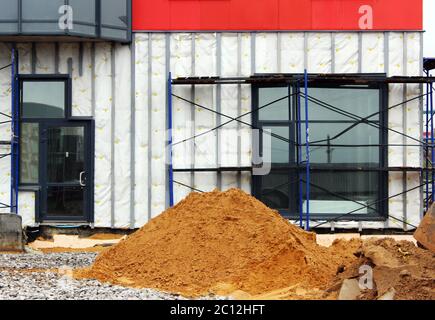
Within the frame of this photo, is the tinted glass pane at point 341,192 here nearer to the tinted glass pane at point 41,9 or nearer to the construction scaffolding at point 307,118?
the construction scaffolding at point 307,118

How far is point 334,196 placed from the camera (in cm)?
1485

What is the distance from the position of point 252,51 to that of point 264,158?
105 inches

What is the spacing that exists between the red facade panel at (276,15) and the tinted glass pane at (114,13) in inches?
11.6

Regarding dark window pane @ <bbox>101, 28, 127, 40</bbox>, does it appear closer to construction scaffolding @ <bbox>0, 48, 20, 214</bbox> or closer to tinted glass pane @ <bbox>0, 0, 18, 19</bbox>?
tinted glass pane @ <bbox>0, 0, 18, 19</bbox>

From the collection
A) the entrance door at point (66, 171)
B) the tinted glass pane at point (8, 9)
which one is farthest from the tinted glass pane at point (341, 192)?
the tinted glass pane at point (8, 9)

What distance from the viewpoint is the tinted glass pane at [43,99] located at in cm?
1502

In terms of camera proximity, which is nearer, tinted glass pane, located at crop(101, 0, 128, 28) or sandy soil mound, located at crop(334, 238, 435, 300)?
sandy soil mound, located at crop(334, 238, 435, 300)

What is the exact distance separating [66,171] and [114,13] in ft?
13.4

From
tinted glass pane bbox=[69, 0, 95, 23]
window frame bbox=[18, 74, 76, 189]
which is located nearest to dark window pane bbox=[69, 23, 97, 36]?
tinted glass pane bbox=[69, 0, 95, 23]

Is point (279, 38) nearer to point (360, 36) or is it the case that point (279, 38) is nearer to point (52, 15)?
point (360, 36)

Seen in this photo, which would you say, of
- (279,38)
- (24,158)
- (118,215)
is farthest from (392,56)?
(24,158)

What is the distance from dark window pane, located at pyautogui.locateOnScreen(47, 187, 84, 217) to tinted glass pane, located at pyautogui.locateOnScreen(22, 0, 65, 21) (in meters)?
4.16

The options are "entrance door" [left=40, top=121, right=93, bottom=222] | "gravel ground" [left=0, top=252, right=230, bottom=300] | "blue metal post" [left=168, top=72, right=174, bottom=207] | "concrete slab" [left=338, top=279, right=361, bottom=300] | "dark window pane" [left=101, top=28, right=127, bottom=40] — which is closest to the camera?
"concrete slab" [left=338, top=279, right=361, bottom=300]

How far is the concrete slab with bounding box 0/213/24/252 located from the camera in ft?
43.2
